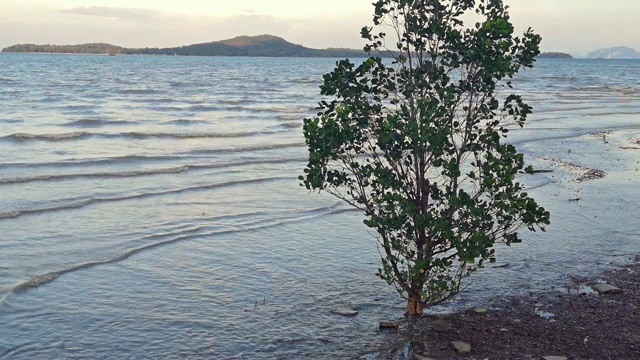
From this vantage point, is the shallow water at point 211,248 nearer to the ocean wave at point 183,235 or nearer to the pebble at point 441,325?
the ocean wave at point 183,235

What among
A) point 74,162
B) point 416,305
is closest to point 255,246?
point 416,305

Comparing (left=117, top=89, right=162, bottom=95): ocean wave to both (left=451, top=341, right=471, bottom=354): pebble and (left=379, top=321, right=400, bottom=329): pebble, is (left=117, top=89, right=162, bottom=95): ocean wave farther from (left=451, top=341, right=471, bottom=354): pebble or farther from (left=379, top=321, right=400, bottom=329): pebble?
(left=451, top=341, right=471, bottom=354): pebble

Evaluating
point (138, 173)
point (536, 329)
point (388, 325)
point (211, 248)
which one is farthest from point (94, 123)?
point (536, 329)

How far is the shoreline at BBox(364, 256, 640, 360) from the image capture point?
7316 millimetres

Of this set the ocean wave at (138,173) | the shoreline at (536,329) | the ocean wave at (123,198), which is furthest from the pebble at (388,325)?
the ocean wave at (138,173)

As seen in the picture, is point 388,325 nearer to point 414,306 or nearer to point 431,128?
point 414,306

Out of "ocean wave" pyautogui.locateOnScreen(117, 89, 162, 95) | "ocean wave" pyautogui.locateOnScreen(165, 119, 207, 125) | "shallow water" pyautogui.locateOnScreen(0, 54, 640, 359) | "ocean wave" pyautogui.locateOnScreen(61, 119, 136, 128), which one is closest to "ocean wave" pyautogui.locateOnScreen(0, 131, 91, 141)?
"shallow water" pyautogui.locateOnScreen(0, 54, 640, 359)

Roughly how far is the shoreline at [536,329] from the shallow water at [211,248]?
38cm

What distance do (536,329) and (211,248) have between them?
5.62 m

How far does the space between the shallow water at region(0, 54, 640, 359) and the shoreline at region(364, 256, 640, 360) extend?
1.25 ft

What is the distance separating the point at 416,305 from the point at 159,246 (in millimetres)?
5117

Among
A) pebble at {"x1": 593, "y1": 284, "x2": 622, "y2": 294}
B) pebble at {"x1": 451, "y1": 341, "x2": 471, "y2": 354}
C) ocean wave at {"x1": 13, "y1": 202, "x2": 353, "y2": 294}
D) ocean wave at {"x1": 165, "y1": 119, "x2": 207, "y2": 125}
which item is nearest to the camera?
pebble at {"x1": 451, "y1": 341, "x2": 471, "y2": 354}

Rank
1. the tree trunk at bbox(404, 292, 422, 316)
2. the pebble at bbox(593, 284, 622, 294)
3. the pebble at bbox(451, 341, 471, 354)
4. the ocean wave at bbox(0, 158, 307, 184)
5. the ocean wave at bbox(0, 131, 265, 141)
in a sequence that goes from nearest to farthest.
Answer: the pebble at bbox(451, 341, 471, 354) → the tree trunk at bbox(404, 292, 422, 316) → the pebble at bbox(593, 284, 622, 294) → the ocean wave at bbox(0, 158, 307, 184) → the ocean wave at bbox(0, 131, 265, 141)

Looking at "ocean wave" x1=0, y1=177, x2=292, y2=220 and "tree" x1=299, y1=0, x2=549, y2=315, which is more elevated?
"tree" x1=299, y1=0, x2=549, y2=315
